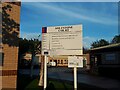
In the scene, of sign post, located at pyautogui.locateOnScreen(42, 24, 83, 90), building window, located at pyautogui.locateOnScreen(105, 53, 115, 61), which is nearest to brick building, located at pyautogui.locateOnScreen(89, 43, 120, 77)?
building window, located at pyautogui.locateOnScreen(105, 53, 115, 61)

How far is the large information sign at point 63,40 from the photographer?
10789 mm

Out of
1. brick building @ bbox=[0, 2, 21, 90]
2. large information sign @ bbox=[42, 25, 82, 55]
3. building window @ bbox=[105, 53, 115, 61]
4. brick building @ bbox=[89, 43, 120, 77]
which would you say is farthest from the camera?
building window @ bbox=[105, 53, 115, 61]

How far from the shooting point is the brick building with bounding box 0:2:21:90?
12328mm

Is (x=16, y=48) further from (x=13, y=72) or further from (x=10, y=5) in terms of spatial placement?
(x=10, y=5)

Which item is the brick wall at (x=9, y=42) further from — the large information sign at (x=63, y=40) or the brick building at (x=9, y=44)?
the large information sign at (x=63, y=40)

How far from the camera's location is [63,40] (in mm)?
10922

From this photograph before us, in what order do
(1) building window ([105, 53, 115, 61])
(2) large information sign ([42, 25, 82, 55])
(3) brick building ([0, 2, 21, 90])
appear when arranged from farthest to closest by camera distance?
A: (1) building window ([105, 53, 115, 61]) < (3) brick building ([0, 2, 21, 90]) < (2) large information sign ([42, 25, 82, 55])

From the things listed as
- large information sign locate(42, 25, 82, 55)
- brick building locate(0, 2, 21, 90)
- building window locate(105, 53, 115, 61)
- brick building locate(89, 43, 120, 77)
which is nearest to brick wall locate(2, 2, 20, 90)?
brick building locate(0, 2, 21, 90)

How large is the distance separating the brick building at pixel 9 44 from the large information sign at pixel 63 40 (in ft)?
6.56

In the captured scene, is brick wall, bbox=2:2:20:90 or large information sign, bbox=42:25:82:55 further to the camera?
brick wall, bbox=2:2:20:90

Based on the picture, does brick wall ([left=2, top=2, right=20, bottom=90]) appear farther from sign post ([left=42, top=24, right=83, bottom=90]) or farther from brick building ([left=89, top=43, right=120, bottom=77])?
brick building ([left=89, top=43, right=120, bottom=77])

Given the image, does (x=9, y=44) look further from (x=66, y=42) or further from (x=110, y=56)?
(x=110, y=56)

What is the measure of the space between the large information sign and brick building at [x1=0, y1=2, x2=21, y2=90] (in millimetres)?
1999

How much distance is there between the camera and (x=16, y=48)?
508 inches
